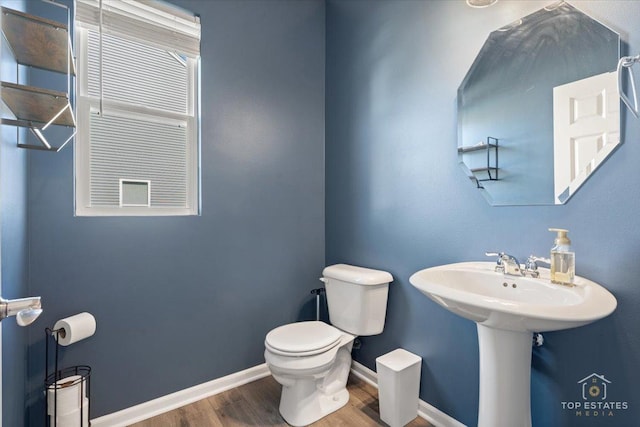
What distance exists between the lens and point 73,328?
138cm

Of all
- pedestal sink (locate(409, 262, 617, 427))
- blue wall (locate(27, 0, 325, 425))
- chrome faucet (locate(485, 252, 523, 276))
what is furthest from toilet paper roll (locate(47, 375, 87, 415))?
chrome faucet (locate(485, 252, 523, 276))

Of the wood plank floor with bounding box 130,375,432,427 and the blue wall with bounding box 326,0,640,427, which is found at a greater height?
the blue wall with bounding box 326,0,640,427

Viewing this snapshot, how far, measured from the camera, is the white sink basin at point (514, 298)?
0.86m

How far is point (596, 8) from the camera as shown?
1.14 meters

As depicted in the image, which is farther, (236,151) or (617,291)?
(236,151)

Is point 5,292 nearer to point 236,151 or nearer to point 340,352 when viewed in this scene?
point 236,151

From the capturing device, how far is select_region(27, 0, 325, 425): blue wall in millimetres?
1514

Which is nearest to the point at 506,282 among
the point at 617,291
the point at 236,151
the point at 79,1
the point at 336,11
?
the point at 617,291

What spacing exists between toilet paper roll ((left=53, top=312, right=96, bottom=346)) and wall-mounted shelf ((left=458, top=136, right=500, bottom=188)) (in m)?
1.94

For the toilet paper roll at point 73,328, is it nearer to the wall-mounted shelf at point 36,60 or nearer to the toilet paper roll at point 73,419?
the toilet paper roll at point 73,419

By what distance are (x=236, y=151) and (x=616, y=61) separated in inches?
72.6

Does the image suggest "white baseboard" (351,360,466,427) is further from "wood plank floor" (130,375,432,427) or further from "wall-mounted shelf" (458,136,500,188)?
"wall-mounted shelf" (458,136,500,188)

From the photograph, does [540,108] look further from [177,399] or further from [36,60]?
[177,399]

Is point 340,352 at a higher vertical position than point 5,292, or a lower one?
lower
